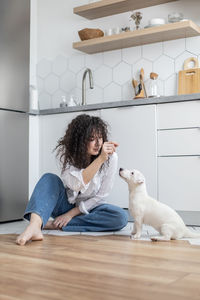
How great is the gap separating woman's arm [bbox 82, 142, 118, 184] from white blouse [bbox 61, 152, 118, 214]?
0.10m

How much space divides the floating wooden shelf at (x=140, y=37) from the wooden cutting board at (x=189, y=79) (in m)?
0.23

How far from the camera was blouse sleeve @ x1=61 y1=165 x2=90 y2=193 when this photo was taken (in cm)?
241

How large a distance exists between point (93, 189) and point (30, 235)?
1.82ft

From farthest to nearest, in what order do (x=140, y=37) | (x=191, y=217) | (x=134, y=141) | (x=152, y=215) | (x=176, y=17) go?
(x=140, y=37) → (x=176, y=17) → (x=134, y=141) → (x=191, y=217) → (x=152, y=215)

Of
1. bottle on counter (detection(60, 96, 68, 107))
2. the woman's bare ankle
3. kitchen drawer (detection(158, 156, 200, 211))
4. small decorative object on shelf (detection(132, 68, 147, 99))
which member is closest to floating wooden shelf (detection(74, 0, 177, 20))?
small decorative object on shelf (detection(132, 68, 147, 99))

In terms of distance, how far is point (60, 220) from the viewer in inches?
102

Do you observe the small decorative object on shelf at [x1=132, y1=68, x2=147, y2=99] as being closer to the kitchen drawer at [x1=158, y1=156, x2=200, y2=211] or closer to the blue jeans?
the kitchen drawer at [x1=158, y1=156, x2=200, y2=211]

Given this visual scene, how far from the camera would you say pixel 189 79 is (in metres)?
3.43

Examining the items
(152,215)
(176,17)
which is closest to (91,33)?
(176,17)

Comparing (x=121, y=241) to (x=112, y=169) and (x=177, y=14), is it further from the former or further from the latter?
(x=177, y=14)

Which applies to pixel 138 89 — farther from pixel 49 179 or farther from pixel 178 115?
pixel 49 179

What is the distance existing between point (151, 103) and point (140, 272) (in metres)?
1.84

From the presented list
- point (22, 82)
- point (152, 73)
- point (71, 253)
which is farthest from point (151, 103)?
point (71, 253)

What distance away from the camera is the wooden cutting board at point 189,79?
337cm
